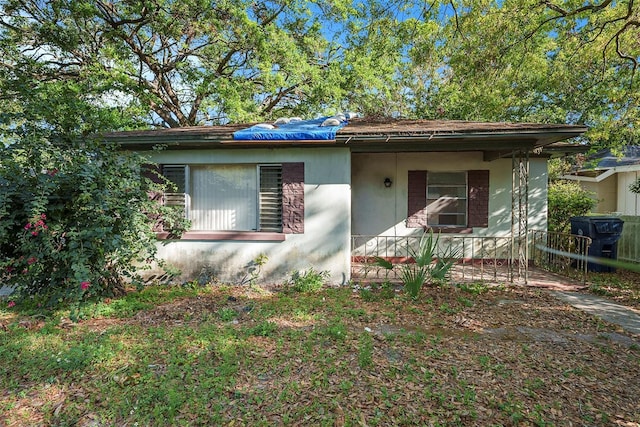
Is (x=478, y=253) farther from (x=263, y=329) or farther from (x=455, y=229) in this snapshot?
(x=263, y=329)

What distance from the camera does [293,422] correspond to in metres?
2.61

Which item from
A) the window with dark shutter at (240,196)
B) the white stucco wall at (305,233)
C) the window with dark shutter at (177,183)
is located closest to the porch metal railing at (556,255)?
the white stucco wall at (305,233)

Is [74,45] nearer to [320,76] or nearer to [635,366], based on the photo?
[320,76]

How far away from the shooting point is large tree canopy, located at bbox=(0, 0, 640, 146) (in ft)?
30.1

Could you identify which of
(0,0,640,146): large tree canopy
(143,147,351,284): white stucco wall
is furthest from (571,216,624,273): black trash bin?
(143,147,351,284): white stucco wall

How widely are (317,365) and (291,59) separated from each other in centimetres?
1126

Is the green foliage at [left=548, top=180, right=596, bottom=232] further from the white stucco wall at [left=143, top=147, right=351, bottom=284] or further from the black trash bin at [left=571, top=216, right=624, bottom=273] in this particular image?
the white stucco wall at [left=143, top=147, right=351, bottom=284]

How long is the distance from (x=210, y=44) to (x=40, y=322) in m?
10.9

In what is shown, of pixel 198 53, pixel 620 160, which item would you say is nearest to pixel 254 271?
pixel 198 53

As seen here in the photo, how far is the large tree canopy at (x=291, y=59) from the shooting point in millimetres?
9172

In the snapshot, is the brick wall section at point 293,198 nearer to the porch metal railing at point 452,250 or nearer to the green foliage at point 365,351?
the porch metal railing at point 452,250

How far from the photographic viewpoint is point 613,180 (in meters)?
15.7

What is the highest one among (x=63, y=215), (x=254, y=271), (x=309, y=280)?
(x=63, y=215)

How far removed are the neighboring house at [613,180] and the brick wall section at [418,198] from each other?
10.8 meters
